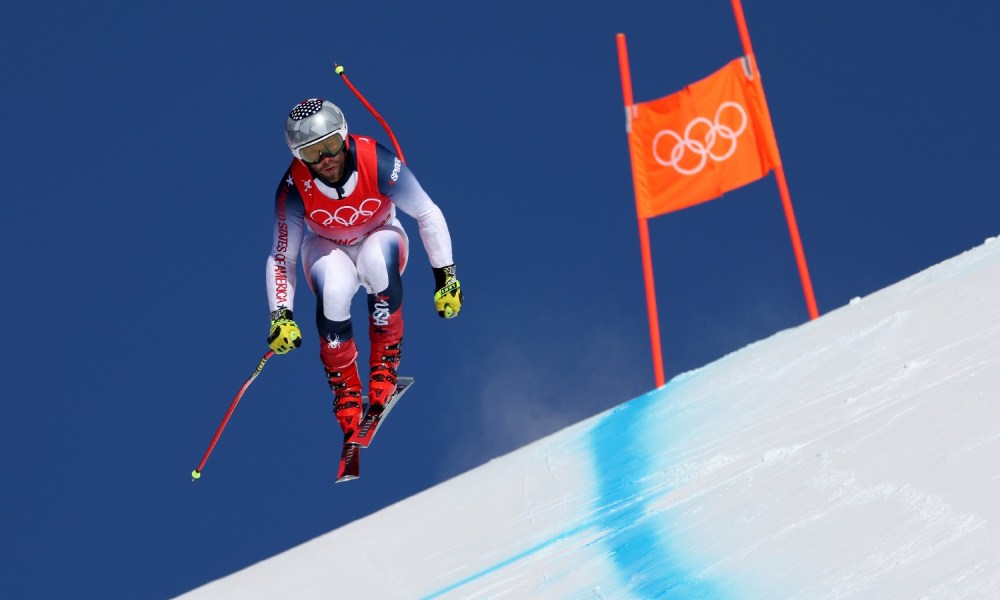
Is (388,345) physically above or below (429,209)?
below

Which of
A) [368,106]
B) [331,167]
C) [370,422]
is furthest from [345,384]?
[368,106]

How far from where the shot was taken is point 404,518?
6230mm

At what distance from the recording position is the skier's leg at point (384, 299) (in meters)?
5.73

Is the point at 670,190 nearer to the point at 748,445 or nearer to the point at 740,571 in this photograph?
the point at 748,445

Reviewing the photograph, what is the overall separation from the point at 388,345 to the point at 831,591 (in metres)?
2.83

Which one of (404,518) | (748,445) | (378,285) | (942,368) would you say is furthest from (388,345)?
(942,368)

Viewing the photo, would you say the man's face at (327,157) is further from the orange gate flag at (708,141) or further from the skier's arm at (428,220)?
the orange gate flag at (708,141)

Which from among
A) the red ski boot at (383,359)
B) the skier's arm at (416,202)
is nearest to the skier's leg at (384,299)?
the red ski boot at (383,359)

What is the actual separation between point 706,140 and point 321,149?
7.69 feet

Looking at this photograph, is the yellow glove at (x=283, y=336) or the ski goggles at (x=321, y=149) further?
the yellow glove at (x=283, y=336)

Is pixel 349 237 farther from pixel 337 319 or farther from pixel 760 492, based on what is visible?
pixel 760 492

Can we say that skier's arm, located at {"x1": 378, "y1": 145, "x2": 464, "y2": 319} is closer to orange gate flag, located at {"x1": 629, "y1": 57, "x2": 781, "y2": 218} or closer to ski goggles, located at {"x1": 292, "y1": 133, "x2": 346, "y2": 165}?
ski goggles, located at {"x1": 292, "y1": 133, "x2": 346, "y2": 165}

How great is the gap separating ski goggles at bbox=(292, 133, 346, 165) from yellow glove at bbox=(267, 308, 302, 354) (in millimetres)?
644

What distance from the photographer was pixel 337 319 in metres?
5.77
